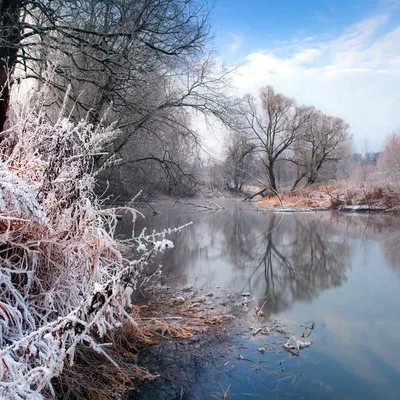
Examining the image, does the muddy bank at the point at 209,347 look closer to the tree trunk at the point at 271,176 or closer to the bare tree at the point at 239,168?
the bare tree at the point at 239,168

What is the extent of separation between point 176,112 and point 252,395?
8.37m

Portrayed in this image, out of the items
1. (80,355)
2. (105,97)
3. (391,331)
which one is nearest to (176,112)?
(105,97)

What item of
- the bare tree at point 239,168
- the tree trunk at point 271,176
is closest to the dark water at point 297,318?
the bare tree at point 239,168

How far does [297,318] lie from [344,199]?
57.5 ft

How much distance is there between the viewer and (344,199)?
21000 millimetres

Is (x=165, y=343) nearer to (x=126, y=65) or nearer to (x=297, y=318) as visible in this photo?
(x=297, y=318)

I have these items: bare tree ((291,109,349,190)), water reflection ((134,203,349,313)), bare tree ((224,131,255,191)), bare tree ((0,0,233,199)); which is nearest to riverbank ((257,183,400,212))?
bare tree ((224,131,255,191))

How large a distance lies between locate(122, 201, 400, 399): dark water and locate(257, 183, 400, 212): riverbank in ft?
28.6

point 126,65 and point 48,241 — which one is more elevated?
point 126,65

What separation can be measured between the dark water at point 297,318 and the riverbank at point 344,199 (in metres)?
8.71

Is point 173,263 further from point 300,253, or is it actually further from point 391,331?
point 391,331

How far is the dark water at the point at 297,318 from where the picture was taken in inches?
125

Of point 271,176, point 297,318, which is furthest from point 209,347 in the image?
point 271,176

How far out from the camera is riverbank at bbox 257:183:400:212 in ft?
62.0
